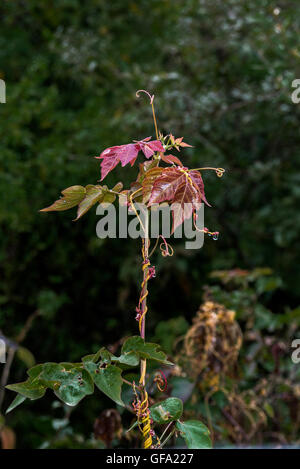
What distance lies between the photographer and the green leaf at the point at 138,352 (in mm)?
563

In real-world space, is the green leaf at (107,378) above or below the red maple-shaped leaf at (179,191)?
below

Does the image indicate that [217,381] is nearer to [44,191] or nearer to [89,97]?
[44,191]

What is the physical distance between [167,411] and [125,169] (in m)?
1.48

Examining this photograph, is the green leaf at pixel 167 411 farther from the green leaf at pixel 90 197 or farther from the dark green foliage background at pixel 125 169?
the dark green foliage background at pixel 125 169

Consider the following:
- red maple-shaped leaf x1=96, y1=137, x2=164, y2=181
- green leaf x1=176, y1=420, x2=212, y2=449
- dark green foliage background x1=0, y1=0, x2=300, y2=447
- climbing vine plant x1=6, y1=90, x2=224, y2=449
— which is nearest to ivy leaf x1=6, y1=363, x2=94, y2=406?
climbing vine plant x1=6, y1=90, x2=224, y2=449

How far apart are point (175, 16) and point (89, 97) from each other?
59cm

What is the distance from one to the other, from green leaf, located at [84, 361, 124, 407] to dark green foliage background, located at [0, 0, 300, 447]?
1.40 meters

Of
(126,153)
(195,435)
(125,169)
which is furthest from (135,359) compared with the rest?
(125,169)

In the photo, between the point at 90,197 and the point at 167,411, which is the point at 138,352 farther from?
the point at 90,197

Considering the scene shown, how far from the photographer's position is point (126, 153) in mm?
589

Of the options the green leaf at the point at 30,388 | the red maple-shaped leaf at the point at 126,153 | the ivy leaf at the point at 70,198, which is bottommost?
the green leaf at the point at 30,388

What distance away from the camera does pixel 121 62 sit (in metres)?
2.41

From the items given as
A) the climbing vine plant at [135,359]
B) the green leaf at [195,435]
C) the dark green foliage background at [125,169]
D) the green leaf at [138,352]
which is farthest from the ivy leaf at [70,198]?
the dark green foliage background at [125,169]

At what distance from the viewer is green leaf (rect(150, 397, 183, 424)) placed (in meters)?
0.56
